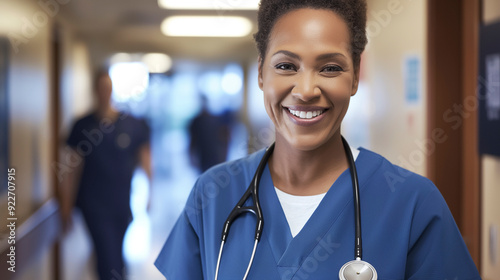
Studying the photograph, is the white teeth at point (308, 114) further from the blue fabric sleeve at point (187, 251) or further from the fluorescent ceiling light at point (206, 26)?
the fluorescent ceiling light at point (206, 26)

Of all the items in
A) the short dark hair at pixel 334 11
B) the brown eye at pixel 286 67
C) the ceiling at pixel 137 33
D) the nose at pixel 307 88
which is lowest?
the nose at pixel 307 88

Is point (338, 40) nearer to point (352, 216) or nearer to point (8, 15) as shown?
point (352, 216)

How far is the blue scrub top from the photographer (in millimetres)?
715

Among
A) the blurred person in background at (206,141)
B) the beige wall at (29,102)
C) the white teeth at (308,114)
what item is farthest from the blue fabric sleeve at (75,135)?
the white teeth at (308,114)

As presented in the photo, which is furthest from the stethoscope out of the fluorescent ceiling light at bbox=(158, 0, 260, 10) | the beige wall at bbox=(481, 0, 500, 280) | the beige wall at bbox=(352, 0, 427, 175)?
the fluorescent ceiling light at bbox=(158, 0, 260, 10)

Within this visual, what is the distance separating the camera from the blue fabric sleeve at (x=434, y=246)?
71cm

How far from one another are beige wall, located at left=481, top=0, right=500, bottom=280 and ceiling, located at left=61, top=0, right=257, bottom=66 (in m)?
1.97

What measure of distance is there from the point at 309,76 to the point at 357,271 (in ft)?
0.90

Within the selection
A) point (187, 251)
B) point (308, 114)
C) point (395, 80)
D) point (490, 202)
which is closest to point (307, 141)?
point (308, 114)

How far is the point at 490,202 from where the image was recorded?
156 centimetres

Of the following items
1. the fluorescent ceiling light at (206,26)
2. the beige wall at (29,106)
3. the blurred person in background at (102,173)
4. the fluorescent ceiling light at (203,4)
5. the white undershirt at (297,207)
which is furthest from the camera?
the fluorescent ceiling light at (206,26)

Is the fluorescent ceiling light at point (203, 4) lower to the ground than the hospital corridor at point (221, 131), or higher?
higher

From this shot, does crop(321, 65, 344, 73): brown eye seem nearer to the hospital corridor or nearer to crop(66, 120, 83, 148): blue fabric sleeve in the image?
the hospital corridor

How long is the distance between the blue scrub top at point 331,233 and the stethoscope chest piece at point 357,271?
0.02 metres
